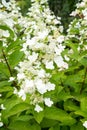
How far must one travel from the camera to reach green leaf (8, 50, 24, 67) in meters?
3.68

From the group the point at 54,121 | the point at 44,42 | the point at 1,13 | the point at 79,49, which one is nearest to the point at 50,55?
the point at 44,42

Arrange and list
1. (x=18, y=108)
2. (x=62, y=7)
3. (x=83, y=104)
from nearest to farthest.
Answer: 1. (x=18, y=108)
2. (x=83, y=104)
3. (x=62, y=7)

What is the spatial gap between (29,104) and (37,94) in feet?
0.84

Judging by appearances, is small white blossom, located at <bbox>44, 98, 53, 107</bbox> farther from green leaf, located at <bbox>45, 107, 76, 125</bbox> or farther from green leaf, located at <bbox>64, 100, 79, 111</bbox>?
green leaf, located at <bbox>64, 100, 79, 111</bbox>

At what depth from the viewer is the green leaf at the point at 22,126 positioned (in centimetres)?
347

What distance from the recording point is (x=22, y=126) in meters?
3.55

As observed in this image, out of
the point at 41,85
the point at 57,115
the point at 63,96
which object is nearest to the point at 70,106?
the point at 63,96

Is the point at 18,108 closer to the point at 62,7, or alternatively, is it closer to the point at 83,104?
the point at 83,104

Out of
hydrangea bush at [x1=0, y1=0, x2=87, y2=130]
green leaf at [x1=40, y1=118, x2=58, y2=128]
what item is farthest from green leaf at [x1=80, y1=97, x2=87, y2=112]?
green leaf at [x1=40, y1=118, x2=58, y2=128]

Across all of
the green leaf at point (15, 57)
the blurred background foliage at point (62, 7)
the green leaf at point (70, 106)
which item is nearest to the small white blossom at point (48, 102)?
the green leaf at point (70, 106)

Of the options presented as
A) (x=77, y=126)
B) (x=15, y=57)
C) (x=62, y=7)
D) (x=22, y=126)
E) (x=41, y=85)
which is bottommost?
(x=77, y=126)

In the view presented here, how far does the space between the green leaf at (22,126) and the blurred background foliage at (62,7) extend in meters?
9.14

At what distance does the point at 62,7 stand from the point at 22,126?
11224 millimetres

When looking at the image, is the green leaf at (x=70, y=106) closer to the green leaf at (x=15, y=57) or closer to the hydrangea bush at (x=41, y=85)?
the hydrangea bush at (x=41, y=85)
